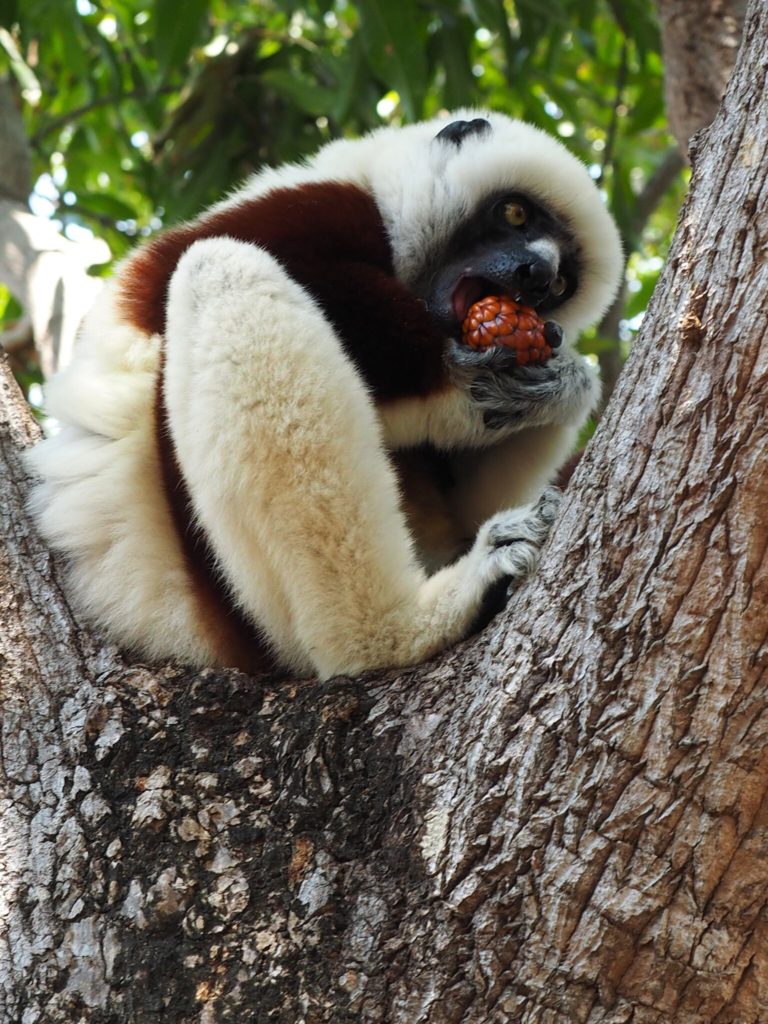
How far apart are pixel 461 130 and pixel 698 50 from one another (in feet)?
6.71

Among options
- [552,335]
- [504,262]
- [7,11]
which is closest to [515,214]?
[504,262]

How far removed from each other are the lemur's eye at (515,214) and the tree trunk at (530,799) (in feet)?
6.81

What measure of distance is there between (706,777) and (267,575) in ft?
4.90

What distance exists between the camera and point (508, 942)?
2.42 meters

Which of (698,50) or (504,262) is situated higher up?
(698,50)

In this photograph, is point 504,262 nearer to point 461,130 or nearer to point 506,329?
point 506,329

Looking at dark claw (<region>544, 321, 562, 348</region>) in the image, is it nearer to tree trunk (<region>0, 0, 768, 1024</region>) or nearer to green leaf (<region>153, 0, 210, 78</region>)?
tree trunk (<region>0, 0, 768, 1024</region>)

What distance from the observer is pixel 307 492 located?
319 centimetres

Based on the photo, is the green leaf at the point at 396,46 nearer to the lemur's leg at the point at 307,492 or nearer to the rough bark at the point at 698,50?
the rough bark at the point at 698,50

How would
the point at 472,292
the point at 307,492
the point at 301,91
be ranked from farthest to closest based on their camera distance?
the point at 301,91
the point at 472,292
the point at 307,492

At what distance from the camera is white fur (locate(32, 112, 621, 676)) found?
3.21m

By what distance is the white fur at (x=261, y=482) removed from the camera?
3.21m

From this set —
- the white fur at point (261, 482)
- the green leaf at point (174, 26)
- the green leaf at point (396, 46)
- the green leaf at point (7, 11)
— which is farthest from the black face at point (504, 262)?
the green leaf at point (7, 11)

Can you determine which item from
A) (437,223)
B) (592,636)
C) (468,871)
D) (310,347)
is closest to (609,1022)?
(468,871)
